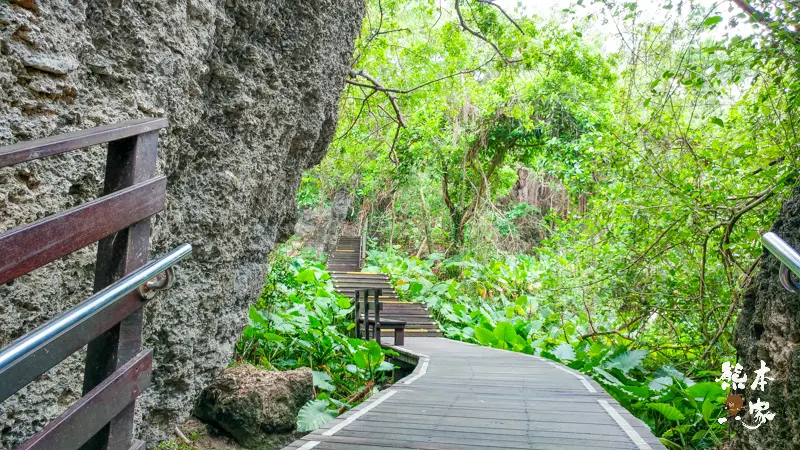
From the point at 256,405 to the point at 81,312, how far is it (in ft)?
14.9

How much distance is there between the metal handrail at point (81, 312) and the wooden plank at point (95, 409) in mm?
218

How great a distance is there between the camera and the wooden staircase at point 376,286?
11.6 m

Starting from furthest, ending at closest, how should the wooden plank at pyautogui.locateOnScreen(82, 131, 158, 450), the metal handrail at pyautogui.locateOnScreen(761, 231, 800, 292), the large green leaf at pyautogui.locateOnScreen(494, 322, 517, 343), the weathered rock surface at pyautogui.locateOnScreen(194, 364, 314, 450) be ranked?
1. the large green leaf at pyautogui.locateOnScreen(494, 322, 517, 343)
2. the weathered rock surface at pyautogui.locateOnScreen(194, 364, 314, 450)
3. the metal handrail at pyautogui.locateOnScreen(761, 231, 800, 292)
4. the wooden plank at pyautogui.locateOnScreen(82, 131, 158, 450)

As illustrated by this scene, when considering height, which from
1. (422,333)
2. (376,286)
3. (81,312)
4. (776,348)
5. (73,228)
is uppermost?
(73,228)

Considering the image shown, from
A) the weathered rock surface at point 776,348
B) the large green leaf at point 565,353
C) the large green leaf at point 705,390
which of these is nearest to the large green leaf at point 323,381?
the large green leaf at point 565,353

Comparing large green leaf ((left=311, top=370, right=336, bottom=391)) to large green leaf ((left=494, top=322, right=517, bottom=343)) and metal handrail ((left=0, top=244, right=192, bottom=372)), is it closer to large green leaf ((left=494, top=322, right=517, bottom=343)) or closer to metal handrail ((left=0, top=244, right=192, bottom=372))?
large green leaf ((left=494, top=322, right=517, bottom=343))

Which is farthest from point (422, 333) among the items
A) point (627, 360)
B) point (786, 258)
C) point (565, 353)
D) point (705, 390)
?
point (786, 258)

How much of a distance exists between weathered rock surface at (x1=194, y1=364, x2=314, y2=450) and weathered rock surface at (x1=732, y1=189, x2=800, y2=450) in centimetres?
389

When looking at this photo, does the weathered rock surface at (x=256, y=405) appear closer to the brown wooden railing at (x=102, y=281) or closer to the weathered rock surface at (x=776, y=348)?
the weathered rock surface at (x=776, y=348)

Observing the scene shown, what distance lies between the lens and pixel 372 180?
17688 millimetres

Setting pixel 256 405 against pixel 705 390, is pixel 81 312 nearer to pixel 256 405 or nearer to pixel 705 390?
pixel 256 405

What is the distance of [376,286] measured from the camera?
13758 mm

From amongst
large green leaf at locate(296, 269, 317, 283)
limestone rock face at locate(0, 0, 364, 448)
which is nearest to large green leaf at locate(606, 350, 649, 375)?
limestone rock face at locate(0, 0, 364, 448)

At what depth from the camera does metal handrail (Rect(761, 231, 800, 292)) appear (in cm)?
216
